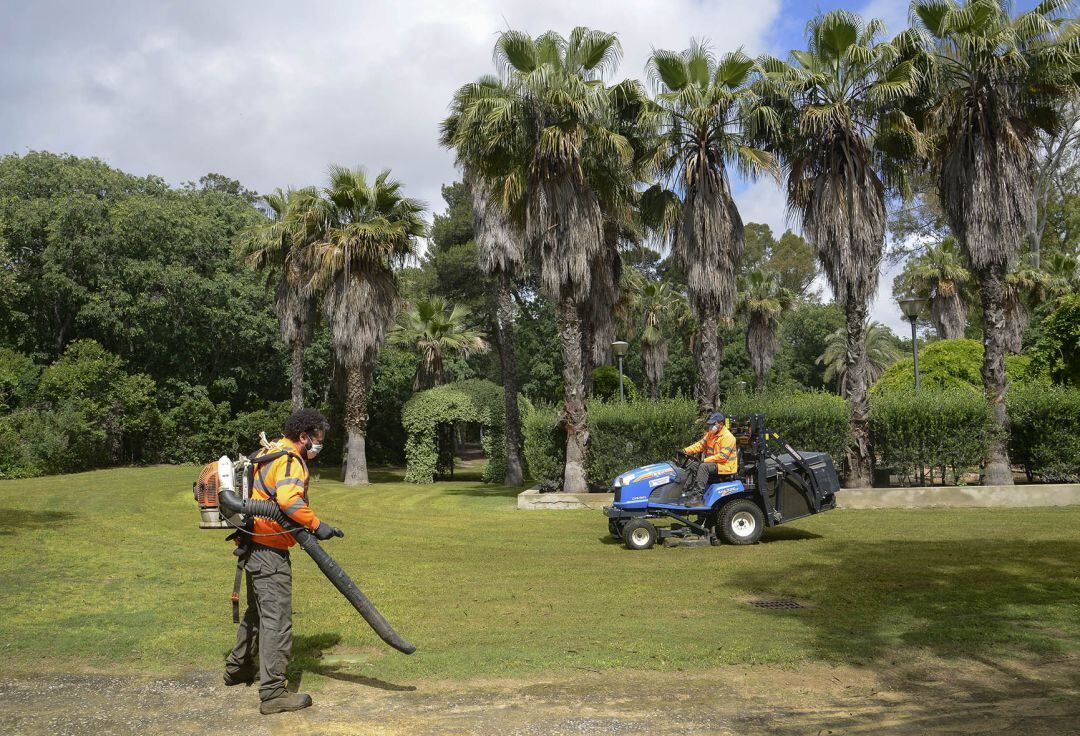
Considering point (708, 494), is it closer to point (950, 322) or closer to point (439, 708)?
point (439, 708)

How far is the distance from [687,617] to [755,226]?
6424 centimetres

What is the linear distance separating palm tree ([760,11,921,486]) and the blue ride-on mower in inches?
297

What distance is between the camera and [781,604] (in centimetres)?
847

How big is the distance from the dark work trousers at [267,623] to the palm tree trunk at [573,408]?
14464mm

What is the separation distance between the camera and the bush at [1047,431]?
1888 cm

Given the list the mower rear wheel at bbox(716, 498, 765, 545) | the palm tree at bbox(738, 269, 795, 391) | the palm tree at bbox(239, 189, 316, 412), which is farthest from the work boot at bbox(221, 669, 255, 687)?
the palm tree at bbox(738, 269, 795, 391)

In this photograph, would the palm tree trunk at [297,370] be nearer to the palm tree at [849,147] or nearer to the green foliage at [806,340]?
the palm tree at [849,147]

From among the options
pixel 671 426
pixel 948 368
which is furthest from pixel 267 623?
pixel 948 368

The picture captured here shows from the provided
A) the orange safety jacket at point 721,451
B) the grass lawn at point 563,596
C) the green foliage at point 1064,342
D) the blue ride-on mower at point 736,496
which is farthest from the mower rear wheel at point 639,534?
the green foliage at point 1064,342

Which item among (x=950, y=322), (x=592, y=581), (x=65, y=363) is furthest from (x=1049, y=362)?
(x=65, y=363)

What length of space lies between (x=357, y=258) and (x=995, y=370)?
18729 mm

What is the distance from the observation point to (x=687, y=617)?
7934 mm

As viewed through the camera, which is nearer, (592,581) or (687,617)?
(687,617)

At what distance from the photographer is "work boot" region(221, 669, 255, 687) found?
6.00 metres
